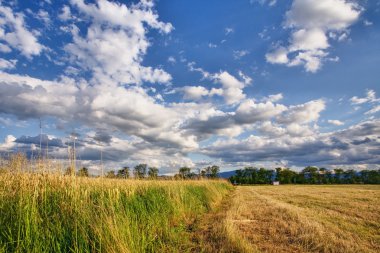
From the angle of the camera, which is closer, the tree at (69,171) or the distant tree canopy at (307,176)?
the tree at (69,171)

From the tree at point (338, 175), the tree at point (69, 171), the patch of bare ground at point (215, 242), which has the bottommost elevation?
the tree at point (338, 175)

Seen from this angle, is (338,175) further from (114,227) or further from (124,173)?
(114,227)

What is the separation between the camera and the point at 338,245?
5.93 m

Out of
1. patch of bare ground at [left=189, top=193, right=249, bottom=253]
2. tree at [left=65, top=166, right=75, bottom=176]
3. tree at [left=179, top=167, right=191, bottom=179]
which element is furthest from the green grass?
tree at [left=179, top=167, right=191, bottom=179]

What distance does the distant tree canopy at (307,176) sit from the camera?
118 m

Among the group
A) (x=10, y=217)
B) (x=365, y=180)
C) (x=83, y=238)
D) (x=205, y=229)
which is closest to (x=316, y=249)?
(x=205, y=229)

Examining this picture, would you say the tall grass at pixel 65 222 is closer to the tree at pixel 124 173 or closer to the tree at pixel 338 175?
the tree at pixel 124 173

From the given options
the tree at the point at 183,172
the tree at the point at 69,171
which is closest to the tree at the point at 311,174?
the tree at the point at 183,172

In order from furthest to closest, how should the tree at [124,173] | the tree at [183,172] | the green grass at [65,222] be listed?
the tree at [183,172], the tree at [124,173], the green grass at [65,222]

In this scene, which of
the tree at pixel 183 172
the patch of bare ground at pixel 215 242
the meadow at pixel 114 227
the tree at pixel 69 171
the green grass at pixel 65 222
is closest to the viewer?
the green grass at pixel 65 222

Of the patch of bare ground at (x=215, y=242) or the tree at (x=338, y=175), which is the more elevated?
the patch of bare ground at (x=215, y=242)

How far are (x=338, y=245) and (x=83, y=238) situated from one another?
16.9 ft

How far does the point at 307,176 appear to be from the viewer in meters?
124

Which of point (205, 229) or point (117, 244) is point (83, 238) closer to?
point (117, 244)
